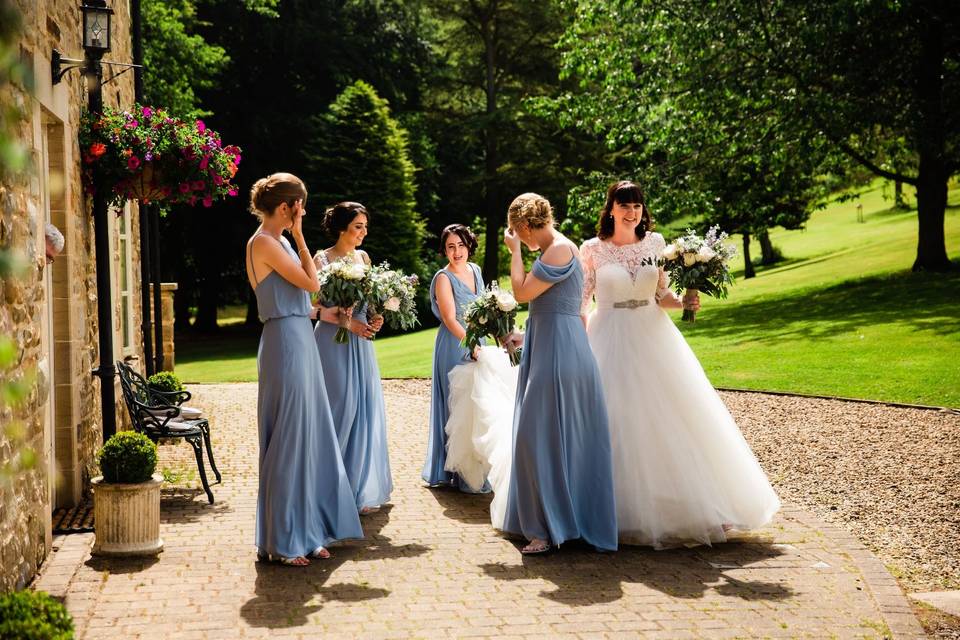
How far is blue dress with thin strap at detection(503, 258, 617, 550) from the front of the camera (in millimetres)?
6449

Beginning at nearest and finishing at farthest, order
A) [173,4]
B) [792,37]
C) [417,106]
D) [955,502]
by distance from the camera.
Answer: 1. [955,502]
2. [792,37]
3. [173,4]
4. [417,106]

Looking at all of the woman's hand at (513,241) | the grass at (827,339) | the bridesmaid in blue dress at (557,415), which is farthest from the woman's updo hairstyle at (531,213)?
the grass at (827,339)

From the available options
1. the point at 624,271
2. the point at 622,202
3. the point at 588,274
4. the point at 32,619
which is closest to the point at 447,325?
the point at 588,274

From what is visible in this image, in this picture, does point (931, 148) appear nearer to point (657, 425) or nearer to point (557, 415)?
point (657, 425)

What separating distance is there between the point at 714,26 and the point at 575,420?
1733 cm

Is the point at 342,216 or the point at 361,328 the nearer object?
the point at 361,328

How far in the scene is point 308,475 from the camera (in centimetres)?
624

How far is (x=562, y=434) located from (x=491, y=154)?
104 ft

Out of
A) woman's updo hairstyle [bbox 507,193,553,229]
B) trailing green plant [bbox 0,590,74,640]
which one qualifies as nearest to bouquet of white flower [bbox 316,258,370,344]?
woman's updo hairstyle [bbox 507,193,553,229]

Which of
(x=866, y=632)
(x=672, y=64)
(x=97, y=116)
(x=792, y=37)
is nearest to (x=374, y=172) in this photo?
(x=672, y=64)

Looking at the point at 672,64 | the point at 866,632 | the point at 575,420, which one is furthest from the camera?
the point at 672,64

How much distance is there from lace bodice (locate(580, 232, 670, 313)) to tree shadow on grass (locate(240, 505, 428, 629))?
7.35 ft

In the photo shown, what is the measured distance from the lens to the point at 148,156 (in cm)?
796

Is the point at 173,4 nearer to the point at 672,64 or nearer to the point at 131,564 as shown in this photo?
the point at 672,64
